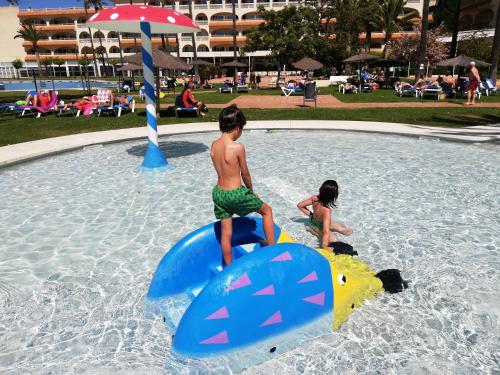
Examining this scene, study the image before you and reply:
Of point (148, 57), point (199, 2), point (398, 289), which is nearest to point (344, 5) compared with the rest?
point (199, 2)

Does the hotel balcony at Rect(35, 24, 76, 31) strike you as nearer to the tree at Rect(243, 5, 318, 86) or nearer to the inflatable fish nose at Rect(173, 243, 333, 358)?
the tree at Rect(243, 5, 318, 86)

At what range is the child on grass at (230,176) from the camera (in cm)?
313

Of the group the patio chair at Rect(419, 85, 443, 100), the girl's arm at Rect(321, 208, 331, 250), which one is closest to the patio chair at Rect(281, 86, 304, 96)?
the patio chair at Rect(419, 85, 443, 100)

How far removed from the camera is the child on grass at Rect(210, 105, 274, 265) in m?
3.13

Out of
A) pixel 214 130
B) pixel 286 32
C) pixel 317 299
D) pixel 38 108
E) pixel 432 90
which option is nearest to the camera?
pixel 317 299

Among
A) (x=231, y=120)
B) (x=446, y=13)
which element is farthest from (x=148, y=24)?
(x=446, y=13)

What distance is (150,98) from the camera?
27.5 ft

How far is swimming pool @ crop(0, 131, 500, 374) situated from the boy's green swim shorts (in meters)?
1.22

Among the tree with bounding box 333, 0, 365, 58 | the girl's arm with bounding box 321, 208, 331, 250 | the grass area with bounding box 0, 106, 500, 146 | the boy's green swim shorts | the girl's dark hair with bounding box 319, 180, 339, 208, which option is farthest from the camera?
the tree with bounding box 333, 0, 365, 58

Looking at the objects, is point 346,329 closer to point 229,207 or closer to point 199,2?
point 229,207

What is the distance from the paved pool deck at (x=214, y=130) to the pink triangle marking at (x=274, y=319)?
8.46 meters

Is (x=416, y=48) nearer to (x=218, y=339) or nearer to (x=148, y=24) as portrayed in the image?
(x=148, y=24)

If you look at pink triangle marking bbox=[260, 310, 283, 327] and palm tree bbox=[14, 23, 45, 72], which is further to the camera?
palm tree bbox=[14, 23, 45, 72]

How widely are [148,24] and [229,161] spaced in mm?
6114
